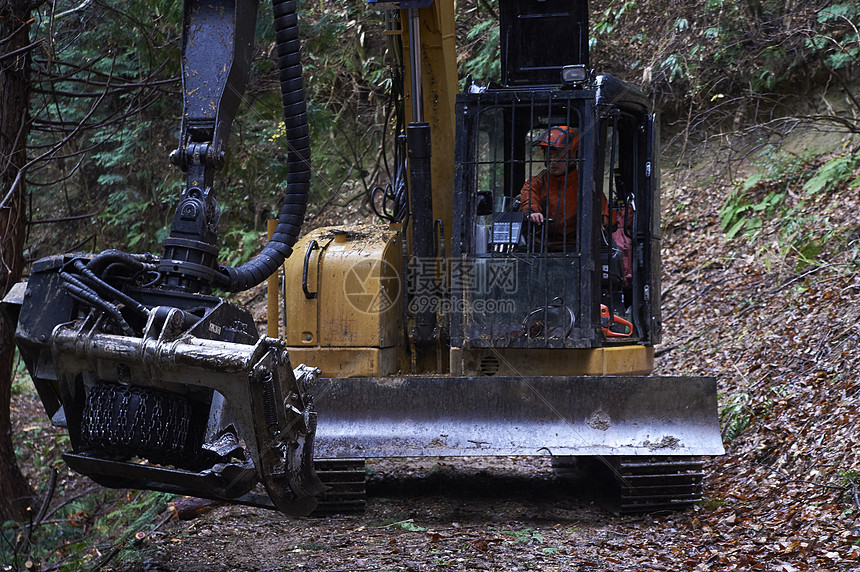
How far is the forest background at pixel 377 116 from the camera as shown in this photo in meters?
8.41

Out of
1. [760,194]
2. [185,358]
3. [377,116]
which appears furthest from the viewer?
[377,116]

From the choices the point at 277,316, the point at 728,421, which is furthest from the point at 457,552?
the point at 728,421

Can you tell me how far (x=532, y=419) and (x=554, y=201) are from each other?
151cm

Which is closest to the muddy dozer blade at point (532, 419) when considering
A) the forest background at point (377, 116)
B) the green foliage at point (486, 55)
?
the forest background at point (377, 116)

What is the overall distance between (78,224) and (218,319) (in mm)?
11017

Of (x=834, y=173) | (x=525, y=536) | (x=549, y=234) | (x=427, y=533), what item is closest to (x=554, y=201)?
(x=549, y=234)

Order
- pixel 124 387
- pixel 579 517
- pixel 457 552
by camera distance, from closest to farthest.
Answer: pixel 124 387, pixel 457 552, pixel 579 517

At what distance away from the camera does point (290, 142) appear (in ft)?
14.5

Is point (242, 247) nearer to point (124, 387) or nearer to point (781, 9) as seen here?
point (781, 9)

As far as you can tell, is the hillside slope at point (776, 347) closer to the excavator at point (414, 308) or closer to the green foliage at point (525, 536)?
the excavator at point (414, 308)

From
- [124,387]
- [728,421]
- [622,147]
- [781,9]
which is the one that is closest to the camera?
[124,387]

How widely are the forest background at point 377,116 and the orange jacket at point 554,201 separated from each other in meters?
2.32

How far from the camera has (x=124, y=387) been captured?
345 cm

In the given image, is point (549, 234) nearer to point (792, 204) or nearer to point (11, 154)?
point (11, 154)
